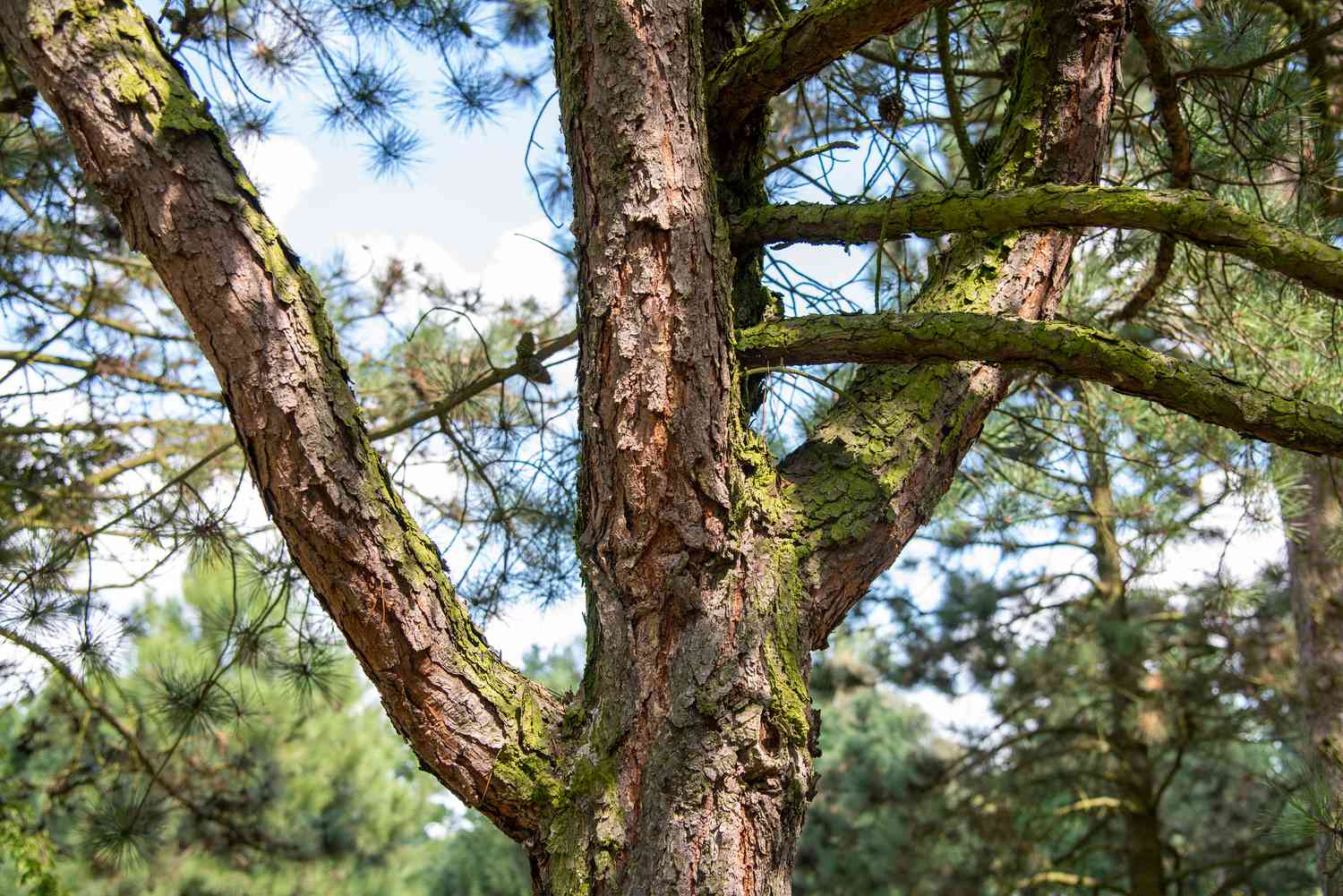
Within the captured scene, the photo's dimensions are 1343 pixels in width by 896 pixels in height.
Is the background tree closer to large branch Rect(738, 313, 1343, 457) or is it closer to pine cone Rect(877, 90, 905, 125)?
large branch Rect(738, 313, 1343, 457)

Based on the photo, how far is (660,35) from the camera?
147 cm

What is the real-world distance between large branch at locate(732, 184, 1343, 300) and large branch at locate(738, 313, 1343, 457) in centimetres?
15

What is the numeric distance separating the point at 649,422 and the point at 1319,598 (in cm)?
340

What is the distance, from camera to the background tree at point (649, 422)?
1.29 metres

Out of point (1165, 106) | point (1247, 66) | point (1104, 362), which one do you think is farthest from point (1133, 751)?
point (1104, 362)

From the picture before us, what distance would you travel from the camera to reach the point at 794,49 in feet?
5.28

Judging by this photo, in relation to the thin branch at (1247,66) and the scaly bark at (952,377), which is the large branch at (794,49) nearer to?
the scaly bark at (952,377)

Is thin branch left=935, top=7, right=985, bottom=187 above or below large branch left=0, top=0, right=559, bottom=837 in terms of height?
above

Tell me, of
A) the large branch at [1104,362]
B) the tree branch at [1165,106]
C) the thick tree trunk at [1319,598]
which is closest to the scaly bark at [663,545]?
the large branch at [1104,362]

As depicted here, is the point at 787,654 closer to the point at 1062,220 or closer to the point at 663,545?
the point at 663,545

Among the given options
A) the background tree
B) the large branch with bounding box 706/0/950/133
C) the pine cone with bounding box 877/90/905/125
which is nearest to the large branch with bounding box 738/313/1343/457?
the background tree

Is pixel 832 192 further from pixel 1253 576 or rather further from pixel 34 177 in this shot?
pixel 1253 576

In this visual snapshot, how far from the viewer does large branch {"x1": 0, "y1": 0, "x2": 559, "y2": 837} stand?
50.7 inches

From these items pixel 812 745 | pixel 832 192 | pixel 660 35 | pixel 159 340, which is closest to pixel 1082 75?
pixel 832 192
